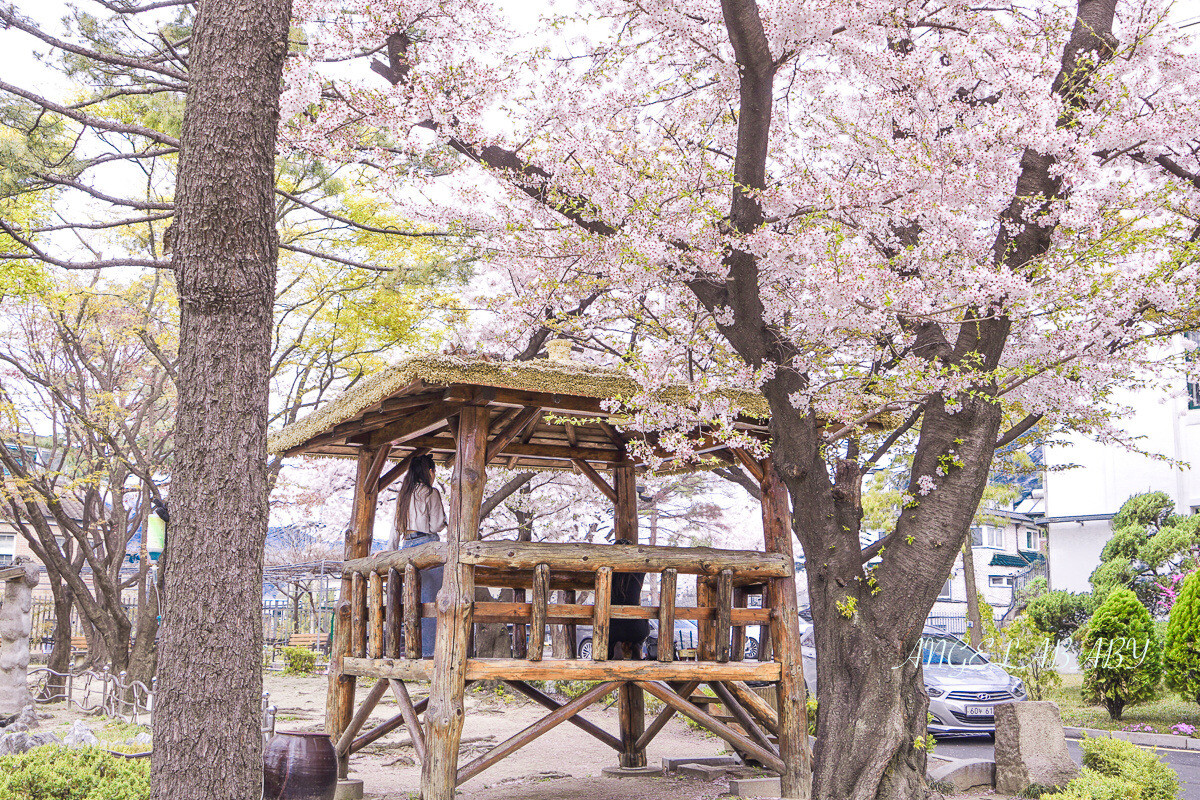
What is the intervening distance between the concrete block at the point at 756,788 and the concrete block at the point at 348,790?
334 cm

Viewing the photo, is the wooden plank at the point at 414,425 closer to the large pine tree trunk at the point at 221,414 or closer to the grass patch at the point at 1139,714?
the large pine tree trunk at the point at 221,414

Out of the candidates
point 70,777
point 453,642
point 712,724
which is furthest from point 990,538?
point 70,777

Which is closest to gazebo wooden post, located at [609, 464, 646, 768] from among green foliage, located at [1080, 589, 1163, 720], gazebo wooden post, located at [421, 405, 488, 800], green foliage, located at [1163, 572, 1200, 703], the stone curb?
gazebo wooden post, located at [421, 405, 488, 800]

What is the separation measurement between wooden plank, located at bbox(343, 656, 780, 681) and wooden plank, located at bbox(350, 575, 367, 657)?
494mm

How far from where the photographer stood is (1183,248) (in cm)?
626

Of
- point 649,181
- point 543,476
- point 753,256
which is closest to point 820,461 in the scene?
point 753,256

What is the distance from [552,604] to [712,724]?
1.71 m

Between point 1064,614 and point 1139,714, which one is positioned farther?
point 1064,614

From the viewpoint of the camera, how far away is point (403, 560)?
295 inches

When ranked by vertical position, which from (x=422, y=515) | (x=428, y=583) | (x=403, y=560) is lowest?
(x=428, y=583)

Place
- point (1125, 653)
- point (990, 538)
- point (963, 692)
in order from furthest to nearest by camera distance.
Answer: point (990, 538) → point (1125, 653) → point (963, 692)

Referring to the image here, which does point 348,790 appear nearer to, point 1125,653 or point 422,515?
point 422,515

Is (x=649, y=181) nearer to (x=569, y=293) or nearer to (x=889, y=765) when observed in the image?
(x=569, y=293)

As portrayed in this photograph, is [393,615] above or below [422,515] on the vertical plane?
below
